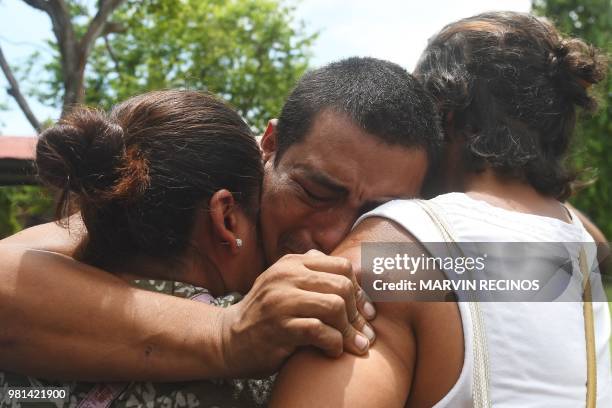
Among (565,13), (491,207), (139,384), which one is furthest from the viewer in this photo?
(565,13)

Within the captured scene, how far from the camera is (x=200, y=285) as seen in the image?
2.06m

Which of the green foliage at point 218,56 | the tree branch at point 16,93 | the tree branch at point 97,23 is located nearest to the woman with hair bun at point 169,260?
the tree branch at point 97,23

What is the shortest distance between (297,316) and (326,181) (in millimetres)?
609

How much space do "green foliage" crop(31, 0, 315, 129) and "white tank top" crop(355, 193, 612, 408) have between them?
55.4ft

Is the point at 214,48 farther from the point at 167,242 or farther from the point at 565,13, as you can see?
the point at 167,242

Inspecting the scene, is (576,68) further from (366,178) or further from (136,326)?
(136,326)

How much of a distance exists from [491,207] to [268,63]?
19.1 metres

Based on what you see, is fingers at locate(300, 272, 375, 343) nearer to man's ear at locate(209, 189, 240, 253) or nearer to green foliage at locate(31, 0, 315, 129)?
man's ear at locate(209, 189, 240, 253)

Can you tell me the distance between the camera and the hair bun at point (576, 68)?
7.91 ft

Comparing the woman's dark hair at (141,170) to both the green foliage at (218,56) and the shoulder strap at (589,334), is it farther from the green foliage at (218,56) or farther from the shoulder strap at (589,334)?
the green foliage at (218,56)

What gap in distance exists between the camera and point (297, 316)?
5.57ft

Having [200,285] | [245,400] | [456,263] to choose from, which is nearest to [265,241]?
[200,285]

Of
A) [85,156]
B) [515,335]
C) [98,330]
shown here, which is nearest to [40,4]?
[85,156]

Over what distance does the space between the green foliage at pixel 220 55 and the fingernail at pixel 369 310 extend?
1702 centimetres
